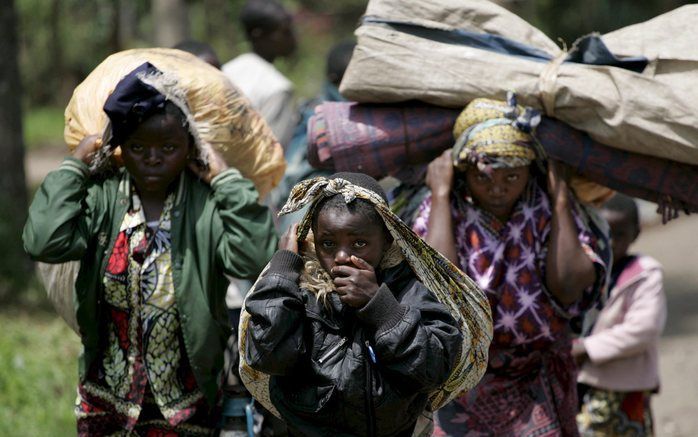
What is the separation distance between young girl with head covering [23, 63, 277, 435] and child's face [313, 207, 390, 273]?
2.89ft

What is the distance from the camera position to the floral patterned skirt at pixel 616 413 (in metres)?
5.51

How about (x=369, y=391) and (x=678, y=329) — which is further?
(x=678, y=329)

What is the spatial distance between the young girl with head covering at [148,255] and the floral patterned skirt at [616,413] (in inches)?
88.9

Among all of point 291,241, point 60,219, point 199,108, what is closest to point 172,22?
point 199,108

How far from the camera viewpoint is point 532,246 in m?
4.14

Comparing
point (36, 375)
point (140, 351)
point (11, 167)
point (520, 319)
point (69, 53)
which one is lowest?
point (69, 53)

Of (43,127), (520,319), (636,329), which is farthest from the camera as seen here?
A: (43,127)

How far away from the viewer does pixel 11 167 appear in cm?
902

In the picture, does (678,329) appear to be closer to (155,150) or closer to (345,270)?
(155,150)

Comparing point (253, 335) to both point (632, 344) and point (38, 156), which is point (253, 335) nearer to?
point (632, 344)

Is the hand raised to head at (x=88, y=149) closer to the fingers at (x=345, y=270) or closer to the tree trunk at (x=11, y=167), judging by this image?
the fingers at (x=345, y=270)

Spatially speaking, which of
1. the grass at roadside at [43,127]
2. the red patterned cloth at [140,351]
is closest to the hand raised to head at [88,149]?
the red patterned cloth at [140,351]

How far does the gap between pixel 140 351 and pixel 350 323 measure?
111 cm

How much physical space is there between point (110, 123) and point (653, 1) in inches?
518
